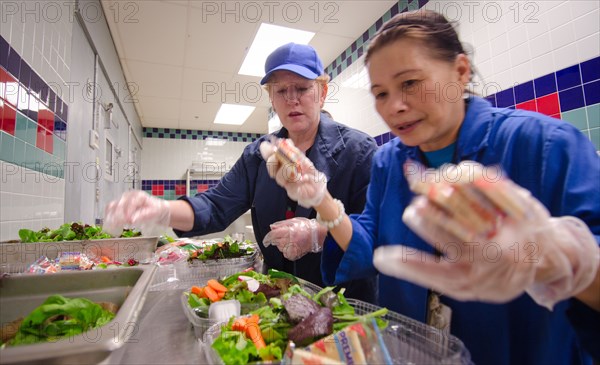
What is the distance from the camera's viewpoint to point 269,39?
3.94m

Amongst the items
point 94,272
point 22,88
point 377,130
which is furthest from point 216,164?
point 94,272

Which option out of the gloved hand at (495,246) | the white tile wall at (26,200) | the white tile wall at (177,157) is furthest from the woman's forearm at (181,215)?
the white tile wall at (177,157)

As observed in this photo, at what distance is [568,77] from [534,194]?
1715mm

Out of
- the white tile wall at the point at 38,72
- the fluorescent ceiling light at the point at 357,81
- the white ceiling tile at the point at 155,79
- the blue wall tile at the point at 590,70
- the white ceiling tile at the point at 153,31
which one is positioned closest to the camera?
the white tile wall at the point at 38,72

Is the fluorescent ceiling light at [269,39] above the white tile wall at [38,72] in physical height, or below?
above

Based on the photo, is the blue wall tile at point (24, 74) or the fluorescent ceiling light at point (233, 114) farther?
the fluorescent ceiling light at point (233, 114)

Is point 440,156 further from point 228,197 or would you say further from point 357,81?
point 357,81

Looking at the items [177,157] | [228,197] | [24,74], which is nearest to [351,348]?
[228,197]

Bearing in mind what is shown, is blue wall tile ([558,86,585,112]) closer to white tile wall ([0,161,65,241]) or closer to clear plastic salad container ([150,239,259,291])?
clear plastic salad container ([150,239,259,291])

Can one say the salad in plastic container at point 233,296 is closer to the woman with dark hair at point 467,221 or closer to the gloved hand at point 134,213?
the woman with dark hair at point 467,221

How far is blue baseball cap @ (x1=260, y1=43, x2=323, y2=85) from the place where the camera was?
1.44 m

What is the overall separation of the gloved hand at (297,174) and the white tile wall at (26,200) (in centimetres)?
137

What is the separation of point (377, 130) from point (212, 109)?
165 inches

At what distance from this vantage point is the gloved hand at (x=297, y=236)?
125 centimetres
